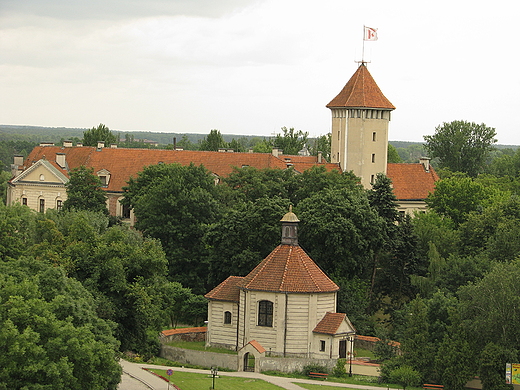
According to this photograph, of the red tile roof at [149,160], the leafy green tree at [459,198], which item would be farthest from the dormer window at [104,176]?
the leafy green tree at [459,198]

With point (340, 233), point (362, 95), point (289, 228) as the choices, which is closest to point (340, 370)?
point (289, 228)

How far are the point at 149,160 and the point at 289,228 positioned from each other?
130 ft

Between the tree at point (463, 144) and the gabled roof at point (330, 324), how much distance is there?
249 feet

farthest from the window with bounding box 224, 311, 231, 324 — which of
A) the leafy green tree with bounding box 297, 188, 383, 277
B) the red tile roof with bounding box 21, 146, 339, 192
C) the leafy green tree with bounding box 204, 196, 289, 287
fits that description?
the red tile roof with bounding box 21, 146, 339, 192

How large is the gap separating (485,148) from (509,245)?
7145cm

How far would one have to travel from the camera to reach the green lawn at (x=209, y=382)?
142 ft

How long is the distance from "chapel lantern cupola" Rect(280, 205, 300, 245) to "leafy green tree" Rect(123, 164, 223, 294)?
42.1 ft

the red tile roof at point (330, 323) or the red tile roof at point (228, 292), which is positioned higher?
the red tile roof at point (228, 292)

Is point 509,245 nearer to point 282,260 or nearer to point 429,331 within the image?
point 429,331

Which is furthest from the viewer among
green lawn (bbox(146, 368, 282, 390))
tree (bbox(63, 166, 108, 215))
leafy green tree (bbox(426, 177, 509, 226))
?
tree (bbox(63, 166, 108, 215))

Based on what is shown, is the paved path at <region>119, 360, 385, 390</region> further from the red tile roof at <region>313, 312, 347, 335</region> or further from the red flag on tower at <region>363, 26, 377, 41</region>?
the red flag on tower at <region>363, 26, 377, 41</region>

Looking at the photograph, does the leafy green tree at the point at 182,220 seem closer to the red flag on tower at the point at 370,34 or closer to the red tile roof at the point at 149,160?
→ the red tile roof at the point at 149,160

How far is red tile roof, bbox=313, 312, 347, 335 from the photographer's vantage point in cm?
5144

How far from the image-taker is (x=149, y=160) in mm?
91125
